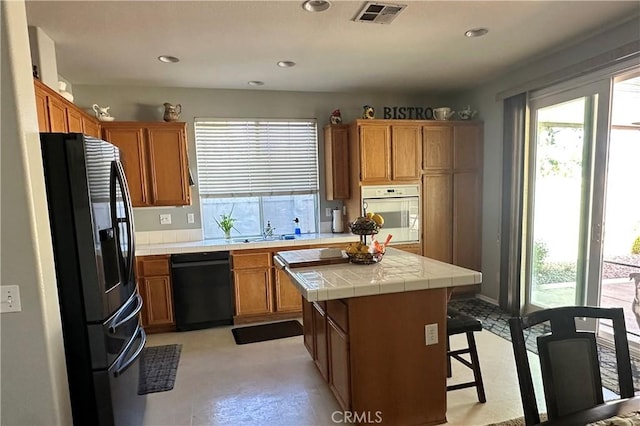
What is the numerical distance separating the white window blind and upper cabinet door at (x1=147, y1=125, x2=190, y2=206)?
0.37m

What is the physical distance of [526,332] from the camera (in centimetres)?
353

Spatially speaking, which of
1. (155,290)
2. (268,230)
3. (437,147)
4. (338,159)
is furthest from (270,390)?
(437,147)

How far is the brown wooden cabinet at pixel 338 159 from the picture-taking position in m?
4.46

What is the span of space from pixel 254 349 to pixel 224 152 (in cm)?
234

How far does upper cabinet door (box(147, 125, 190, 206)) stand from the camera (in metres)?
3.93

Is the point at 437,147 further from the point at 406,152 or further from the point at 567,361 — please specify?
the point at 567,361

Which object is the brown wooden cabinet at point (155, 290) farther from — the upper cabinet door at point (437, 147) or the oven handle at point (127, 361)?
the upper cabinet door at point (437, 147)

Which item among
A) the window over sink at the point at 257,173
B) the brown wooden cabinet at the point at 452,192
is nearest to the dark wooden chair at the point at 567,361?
the brown wooden cabinet at the point at 452,192

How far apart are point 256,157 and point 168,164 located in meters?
1.04

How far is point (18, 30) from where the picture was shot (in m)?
1.62

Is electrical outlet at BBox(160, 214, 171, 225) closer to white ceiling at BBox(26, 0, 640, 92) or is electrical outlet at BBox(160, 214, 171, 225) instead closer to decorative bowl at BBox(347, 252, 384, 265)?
white ceiling at BBox(26, 0, 640, 92)

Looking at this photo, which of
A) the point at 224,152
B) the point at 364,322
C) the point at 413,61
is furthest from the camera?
the point at 224,152

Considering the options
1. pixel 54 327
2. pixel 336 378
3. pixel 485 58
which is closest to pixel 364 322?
pixel 336 378

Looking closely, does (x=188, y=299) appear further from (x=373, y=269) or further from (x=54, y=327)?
→ (x=373, y=269)
